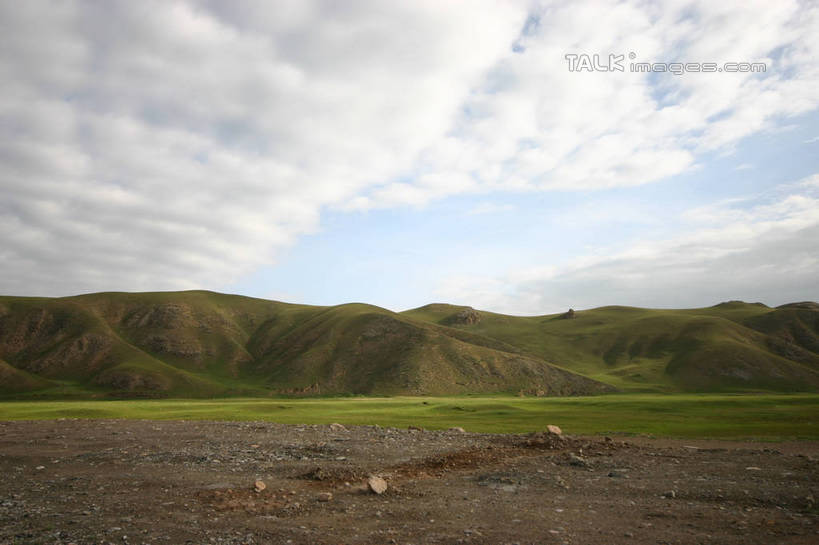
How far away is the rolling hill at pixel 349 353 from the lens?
120 metres

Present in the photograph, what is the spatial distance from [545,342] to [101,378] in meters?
149

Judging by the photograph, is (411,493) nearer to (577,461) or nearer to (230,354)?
(577,461)

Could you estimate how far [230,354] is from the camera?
163 metres

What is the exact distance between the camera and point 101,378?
129000 millimetres

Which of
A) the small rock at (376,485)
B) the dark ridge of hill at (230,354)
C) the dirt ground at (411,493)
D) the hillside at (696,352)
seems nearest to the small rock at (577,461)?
the dirt ground at (411,493)

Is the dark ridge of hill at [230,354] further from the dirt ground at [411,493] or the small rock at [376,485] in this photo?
the small rock at [376,485]

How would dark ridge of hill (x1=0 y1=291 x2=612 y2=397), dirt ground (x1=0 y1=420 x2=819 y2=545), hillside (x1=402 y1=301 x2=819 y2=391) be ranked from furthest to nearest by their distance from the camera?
hillside (x1=402 y1=301 x2=819 y2=391) → dark ridge of hill (x1=0 y1=291 x2=612 y2=397) → dirt ground (x1=0 y1=420 x2=819 y2=545)

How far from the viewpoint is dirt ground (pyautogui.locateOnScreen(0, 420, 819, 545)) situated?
38.8 ft

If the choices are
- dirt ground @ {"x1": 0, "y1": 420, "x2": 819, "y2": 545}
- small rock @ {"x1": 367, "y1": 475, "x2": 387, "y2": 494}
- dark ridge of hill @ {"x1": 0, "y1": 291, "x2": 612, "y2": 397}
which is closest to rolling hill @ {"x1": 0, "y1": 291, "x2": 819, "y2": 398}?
dark ridge of hill @ {"x1": 0, "y1": 291, "x2": 612, "y2": 397}

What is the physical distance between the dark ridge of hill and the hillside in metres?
34.1

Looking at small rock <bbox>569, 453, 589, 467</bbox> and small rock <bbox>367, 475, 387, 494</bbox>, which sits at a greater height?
small rock <bbox>367, 475, 387, 494</bbox>

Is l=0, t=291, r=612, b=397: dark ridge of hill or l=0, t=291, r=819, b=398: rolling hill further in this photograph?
l=0, t=291, r=819, b=398: rolling hill

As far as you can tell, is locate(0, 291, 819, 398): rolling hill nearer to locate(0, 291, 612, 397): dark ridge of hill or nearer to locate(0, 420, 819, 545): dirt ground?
locate(0, 291, 612, 397): dark ridge of hill

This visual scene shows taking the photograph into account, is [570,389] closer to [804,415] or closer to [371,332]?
[371,332]
